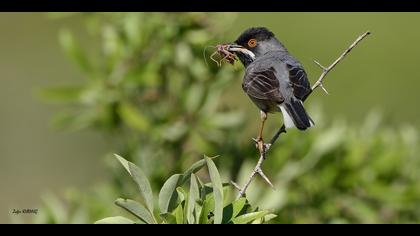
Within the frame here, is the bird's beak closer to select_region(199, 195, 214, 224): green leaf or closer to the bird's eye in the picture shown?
the bird's eye

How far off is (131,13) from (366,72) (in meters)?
4.25

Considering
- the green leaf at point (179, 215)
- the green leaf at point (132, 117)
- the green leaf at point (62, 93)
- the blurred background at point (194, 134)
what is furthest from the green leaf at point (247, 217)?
the green leaf at point (62, 93)

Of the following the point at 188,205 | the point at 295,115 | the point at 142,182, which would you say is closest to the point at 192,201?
the point at 188,205

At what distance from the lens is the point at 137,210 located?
143cm

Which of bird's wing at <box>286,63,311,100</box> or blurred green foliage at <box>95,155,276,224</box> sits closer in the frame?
blurred green foliage at <box>95,155,276,224</box>

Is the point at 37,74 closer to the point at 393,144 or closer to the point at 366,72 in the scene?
the point at 366,72

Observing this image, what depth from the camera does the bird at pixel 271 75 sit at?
195 cm

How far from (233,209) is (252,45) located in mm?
675

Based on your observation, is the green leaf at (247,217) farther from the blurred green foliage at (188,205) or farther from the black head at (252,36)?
the black head at (252,36)

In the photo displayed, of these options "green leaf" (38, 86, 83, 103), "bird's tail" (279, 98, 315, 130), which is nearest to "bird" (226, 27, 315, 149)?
"bird's tail" (279, 98, 315, 130)

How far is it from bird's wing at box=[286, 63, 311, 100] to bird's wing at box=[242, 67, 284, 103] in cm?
6

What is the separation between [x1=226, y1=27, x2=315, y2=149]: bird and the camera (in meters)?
1.95

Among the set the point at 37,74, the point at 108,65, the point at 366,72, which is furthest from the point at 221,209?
the point at 37,74

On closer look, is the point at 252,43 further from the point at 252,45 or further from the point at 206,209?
the point at 206,209
